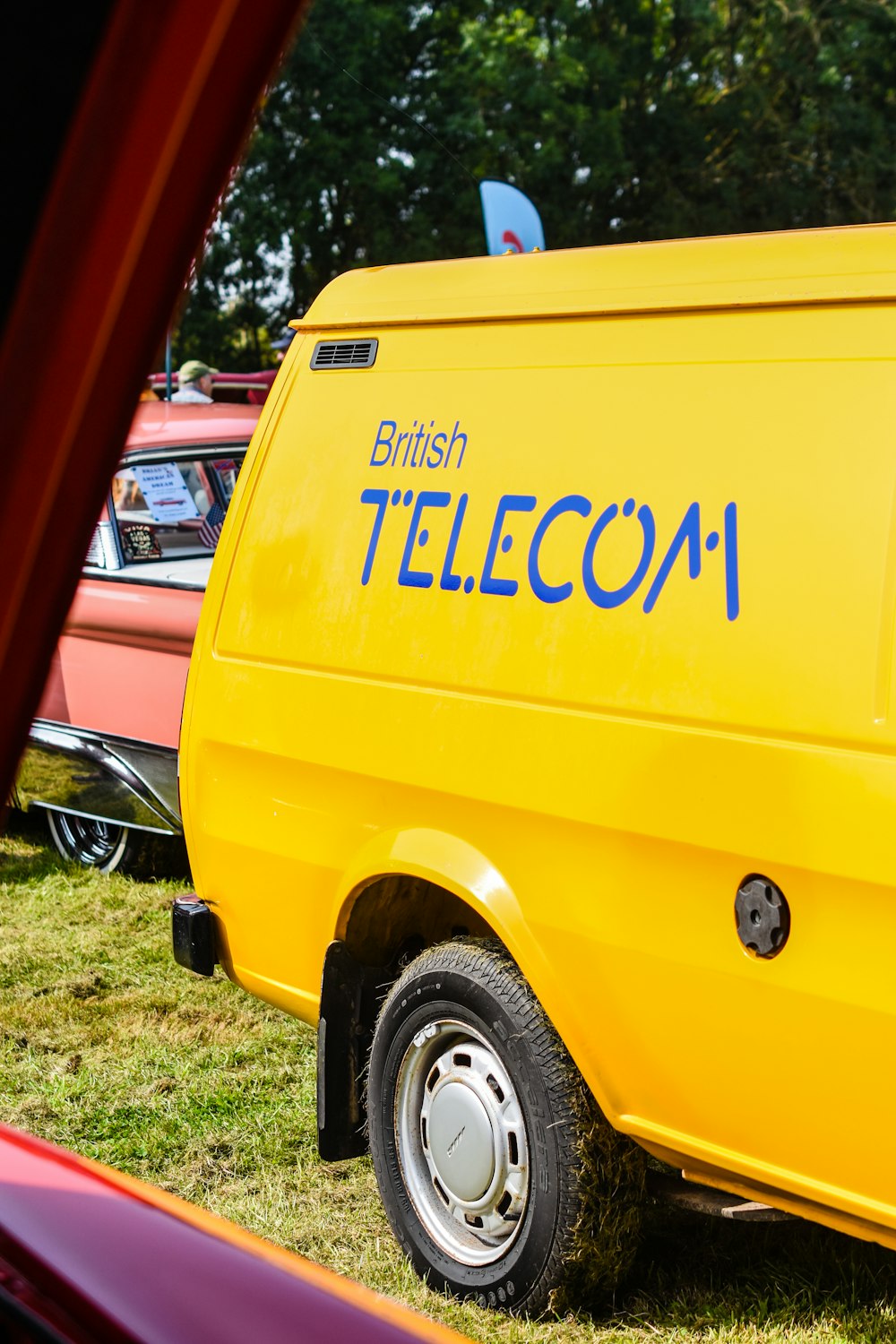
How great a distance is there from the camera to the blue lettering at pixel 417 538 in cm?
302

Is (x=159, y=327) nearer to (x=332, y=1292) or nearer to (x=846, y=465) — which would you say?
(x=332, y=1292)

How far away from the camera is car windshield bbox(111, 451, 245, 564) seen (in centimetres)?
628

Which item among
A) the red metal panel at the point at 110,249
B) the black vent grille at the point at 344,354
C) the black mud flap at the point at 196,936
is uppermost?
the black vent grille at the point at 344,354

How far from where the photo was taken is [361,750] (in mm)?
3092

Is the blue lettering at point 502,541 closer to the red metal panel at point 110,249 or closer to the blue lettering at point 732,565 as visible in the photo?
the blue lettering at point 732,565

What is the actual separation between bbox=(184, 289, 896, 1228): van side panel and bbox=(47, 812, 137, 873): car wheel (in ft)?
9.59

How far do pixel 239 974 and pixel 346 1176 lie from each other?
63 centimetres

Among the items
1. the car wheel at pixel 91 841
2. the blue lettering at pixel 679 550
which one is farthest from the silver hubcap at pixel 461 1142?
the car wheel at pixel 91 841

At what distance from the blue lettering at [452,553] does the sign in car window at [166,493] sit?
3671 mm

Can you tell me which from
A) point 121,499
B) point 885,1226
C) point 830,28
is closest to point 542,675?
point 885,1226

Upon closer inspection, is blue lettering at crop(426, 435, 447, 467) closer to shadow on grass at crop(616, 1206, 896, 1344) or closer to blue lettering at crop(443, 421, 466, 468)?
blue lettering at crop(443, 421, 466, 468)

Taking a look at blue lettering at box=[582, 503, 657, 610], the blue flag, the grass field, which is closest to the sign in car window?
the grass field

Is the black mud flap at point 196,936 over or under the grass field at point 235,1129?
over

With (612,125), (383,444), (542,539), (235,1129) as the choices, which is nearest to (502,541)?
(542,539)
